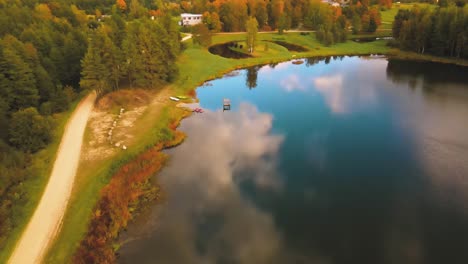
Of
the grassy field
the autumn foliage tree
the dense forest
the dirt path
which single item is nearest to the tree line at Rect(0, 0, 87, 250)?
the dense forest

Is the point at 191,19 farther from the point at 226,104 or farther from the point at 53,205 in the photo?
the point at 53,205

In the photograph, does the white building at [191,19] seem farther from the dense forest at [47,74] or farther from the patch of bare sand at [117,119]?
the patch of bare sand at [117,119]

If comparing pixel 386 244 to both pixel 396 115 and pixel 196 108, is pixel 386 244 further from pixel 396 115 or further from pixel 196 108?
pixel 196 108

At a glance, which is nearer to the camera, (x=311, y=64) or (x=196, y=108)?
(x=196, y=108)

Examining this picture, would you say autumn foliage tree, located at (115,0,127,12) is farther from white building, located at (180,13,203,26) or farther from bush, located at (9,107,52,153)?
bush, located at (9,107,52,153)

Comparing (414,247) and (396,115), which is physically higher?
(396,115)

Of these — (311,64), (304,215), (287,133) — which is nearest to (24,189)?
(304,215)

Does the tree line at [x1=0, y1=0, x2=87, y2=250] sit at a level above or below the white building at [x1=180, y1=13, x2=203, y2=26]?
below
